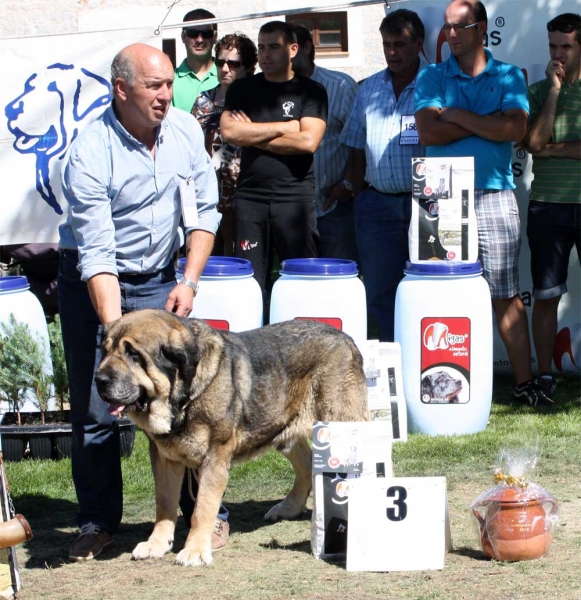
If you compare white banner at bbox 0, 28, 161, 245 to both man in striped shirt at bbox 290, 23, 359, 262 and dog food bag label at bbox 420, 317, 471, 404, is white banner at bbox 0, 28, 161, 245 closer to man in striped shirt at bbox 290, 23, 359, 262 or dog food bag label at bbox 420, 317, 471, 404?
man in striped shirt at bbox 290, 23, 359, 262

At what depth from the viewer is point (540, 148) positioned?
7.87m

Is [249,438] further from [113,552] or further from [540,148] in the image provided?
[540,148]

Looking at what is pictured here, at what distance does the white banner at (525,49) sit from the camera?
8.34 meters

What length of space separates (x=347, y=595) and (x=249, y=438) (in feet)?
3.29

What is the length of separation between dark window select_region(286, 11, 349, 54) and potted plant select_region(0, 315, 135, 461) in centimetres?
1258

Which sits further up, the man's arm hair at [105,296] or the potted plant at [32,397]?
the man's arm hair at [105,296]

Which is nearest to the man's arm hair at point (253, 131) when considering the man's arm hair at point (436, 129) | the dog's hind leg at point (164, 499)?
the man's arm hair at point (436, 129)

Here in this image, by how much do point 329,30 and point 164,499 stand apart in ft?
48.8

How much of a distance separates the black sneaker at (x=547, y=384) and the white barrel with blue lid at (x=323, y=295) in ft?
5.26

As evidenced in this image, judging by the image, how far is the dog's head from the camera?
4.49 metres

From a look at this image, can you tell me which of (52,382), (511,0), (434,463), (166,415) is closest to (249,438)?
(166,415)

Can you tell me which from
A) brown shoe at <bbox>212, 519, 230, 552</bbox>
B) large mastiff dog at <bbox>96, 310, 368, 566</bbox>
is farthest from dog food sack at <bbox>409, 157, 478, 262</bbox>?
brown shoe at <bbox>212, 519, 230, 552</bbox>

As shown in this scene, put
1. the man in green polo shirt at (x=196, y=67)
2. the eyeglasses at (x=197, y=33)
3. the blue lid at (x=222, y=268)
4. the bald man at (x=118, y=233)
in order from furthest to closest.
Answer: the eyeglasses at (x=197, y=33) → the man in green polo shirt at (x=196, y=67) → the blue lid at (x=222, y=268) → the bald man at (x=118, y=233)

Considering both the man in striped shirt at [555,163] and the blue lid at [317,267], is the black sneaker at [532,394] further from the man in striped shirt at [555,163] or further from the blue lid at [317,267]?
the blue lid at [317,267]
